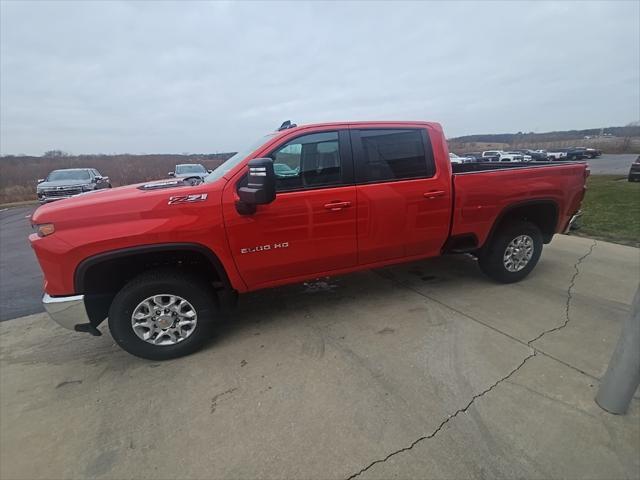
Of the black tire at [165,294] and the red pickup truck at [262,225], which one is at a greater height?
the red pickup truck at [262,225]

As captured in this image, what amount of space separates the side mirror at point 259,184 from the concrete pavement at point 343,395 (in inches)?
54.8

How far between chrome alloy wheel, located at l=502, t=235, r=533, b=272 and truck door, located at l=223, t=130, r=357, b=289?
83.3 inches

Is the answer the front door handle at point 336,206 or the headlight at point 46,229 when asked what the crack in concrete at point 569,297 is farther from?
the headlight at point 46,229

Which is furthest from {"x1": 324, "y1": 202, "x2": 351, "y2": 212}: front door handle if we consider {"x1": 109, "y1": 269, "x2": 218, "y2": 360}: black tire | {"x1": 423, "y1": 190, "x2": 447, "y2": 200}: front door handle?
{"x1": 109, "y1": 269, "x2": 218, "y2": 360}: black tire

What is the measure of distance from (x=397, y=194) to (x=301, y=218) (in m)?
1.03

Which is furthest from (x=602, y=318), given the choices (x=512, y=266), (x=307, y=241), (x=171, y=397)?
(x=171, y=397)

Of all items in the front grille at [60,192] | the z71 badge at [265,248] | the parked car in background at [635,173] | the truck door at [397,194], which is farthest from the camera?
the parked car in background at [635,173]

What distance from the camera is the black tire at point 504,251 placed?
3.96 meters

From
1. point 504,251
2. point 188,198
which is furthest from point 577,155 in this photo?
point 188,198

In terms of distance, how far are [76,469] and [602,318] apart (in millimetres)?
4545

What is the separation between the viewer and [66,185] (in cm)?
1317

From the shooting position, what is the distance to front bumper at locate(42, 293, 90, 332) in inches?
103

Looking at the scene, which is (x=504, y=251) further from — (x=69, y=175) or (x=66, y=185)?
(x=69, y=175)

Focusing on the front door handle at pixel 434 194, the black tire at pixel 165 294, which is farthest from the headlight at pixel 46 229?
the front door handle at pixel 434 194
